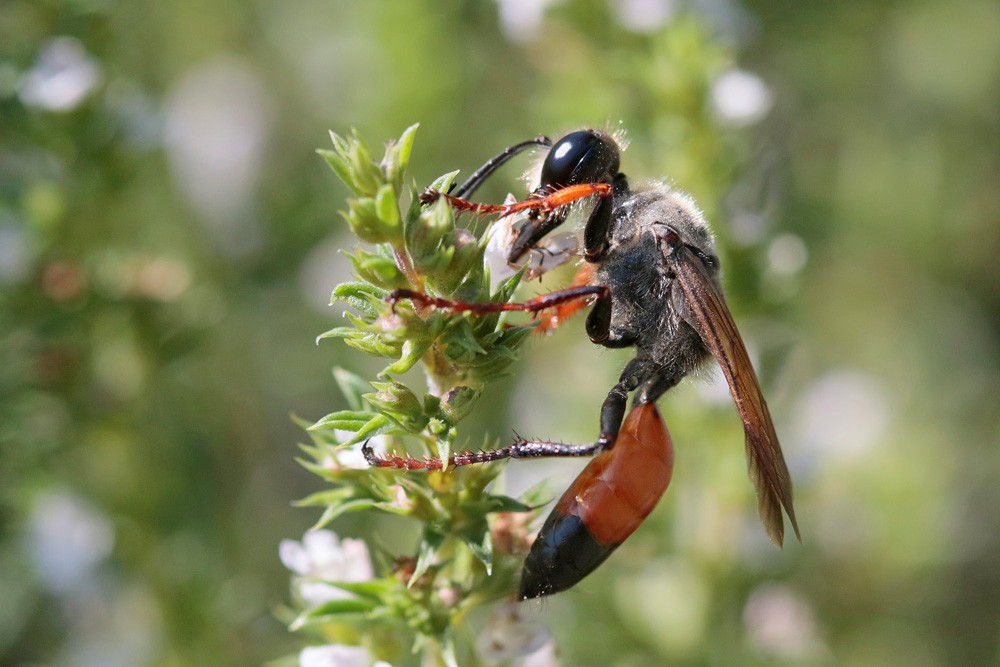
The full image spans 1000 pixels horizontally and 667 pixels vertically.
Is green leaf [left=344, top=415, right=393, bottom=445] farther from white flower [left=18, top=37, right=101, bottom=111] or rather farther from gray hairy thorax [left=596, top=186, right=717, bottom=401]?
white flower [left=18, top=37, right=101, bottom=111]

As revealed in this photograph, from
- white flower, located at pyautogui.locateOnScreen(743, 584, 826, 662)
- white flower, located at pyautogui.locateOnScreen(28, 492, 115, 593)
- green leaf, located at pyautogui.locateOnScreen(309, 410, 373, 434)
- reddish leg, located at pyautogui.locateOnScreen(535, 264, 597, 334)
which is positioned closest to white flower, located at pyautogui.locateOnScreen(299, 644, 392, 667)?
green leaf, located at pyautogui.locateOnScreen(309, 410, 373, 434)

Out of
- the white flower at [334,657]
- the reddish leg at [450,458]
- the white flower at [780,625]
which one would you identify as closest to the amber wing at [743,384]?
the reddish leg at [450,458]

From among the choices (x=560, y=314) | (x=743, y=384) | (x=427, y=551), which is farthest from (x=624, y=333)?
(x=427, y=551)

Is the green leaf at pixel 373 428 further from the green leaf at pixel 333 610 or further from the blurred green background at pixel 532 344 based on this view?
the blurred green background at pixel 532 344

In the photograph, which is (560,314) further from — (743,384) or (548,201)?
(743,384)

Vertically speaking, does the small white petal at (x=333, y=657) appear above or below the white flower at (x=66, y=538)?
above

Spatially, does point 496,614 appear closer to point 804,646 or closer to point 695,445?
point 695,445

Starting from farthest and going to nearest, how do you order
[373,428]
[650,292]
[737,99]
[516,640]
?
[737,99], [650,292], [516,640], [373,428]
